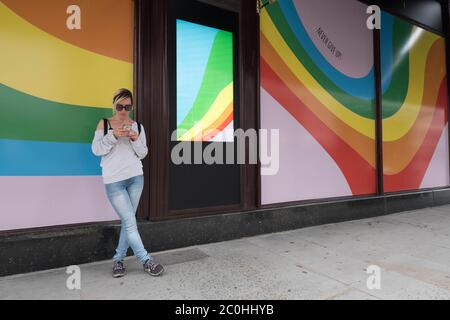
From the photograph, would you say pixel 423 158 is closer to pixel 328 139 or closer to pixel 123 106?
pixel 328 139

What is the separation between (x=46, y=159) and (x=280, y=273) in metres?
2.50

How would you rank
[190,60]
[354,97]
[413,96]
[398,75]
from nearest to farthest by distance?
[190,60], [354,97], [398,75], [413,96]

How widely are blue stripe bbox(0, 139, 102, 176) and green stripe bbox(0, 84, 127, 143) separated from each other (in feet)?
0.21

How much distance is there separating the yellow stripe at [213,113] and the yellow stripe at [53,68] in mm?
941

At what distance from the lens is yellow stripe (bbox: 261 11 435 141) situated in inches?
192

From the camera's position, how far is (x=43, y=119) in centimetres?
326

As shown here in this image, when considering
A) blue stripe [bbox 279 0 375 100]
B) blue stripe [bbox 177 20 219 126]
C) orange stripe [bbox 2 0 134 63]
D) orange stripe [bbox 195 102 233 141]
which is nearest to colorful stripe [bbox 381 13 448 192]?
blue stripe [bbox 279 0 375 100]

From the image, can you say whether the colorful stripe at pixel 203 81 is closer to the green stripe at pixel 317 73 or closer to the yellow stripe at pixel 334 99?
the yellow stripe at pixel 334 99

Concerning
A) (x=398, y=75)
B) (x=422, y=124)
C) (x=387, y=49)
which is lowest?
(x=422, y=124)

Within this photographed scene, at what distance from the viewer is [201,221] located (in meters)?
4.05

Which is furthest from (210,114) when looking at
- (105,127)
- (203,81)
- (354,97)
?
(354,97)
